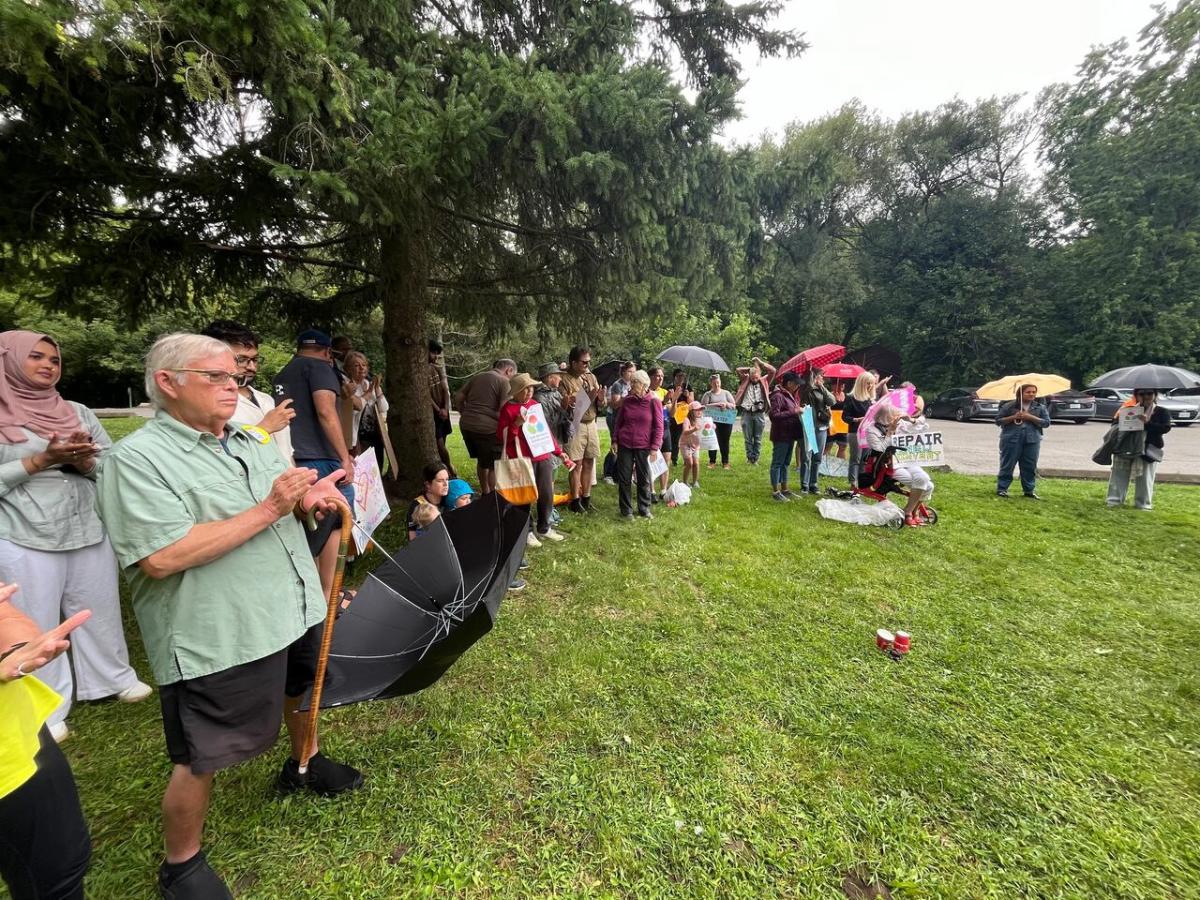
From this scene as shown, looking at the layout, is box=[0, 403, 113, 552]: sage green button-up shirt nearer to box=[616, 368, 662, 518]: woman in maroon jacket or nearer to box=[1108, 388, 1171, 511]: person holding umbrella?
box=[616, 368, 662, 518]: woman in maroon jacket

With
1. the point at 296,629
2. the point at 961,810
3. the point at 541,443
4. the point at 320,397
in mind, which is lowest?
the point at 961,810

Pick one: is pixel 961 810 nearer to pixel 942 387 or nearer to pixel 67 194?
pixel 67 194

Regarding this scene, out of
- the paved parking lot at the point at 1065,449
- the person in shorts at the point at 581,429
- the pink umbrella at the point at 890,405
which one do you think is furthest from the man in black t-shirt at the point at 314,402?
the paved parking lot at the point at 1065,449

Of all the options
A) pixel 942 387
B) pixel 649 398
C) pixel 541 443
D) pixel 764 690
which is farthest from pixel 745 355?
pixel 764 690

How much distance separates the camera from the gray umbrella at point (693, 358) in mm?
9125

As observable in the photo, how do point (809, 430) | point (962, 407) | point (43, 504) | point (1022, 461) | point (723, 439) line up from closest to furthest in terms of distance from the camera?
1. point (43, 504)
2. point (809, 430)
3. point (1022, 461)
4. point (723, 439)
5. point (962, 407)

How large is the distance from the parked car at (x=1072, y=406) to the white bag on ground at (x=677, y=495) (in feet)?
58.5

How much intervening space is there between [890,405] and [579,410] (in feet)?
13.0

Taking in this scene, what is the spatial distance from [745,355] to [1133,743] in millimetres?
20377

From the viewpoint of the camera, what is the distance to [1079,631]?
384 centimetres

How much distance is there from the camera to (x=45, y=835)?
4.54ft

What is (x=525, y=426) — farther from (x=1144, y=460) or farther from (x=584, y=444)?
(x=1144, y=460)

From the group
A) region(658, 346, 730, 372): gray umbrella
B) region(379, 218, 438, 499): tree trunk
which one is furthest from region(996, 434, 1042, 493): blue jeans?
region(379, 218, 438, 499): tree trunk

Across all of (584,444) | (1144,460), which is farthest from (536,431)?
(1144,460)
